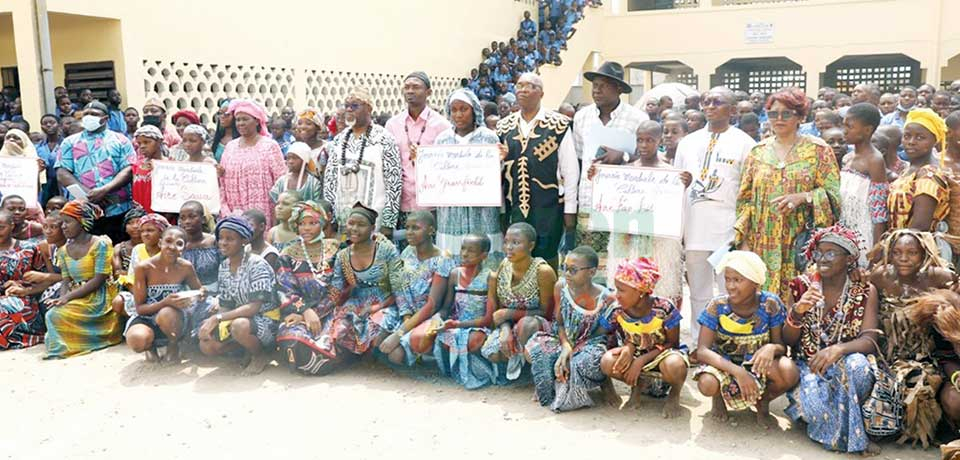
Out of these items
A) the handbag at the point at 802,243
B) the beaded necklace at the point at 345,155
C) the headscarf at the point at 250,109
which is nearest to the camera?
the handbag at the point at 802,243

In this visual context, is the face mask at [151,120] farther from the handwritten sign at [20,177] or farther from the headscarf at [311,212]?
the headscarf at [311,212]

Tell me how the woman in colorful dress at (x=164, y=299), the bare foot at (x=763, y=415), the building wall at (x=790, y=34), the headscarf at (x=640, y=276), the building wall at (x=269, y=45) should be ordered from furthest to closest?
the building wall at (x=790, y=34), the building wall at (x=269, y=45), the woman in colorful dress at (x=164, y=299), the headscarf at (x=640, y=276), the bare foot at (x=763, y=415)

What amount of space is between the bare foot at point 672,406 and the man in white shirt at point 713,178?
3.53ft

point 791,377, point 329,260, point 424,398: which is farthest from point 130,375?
point 791,377

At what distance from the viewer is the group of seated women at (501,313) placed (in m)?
4.14

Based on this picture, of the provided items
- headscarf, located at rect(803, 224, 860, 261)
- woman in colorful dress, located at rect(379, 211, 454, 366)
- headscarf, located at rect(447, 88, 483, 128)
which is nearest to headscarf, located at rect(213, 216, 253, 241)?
woman in colorful dress, located at rect(379, 211, 454, 366)

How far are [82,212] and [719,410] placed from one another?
4.91 metres

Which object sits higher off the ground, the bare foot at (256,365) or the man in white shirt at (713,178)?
the man in white shirt at (713,178)

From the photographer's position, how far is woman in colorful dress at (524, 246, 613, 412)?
4.74 m

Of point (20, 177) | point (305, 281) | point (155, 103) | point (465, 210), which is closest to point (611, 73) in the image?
point (465, 210)

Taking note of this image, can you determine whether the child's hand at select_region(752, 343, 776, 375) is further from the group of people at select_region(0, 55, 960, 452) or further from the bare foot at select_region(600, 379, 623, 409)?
the bare foot at select_region(600, 379, 623, 409)

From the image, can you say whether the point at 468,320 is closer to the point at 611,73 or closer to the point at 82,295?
the point at 611,73

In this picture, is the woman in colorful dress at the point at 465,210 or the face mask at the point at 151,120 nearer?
the woman in colorful dress at the point at 465,210

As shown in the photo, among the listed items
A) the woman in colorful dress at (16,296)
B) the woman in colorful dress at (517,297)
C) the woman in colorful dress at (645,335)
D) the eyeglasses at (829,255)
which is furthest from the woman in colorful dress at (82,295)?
the eyeglasses at (829,255)
